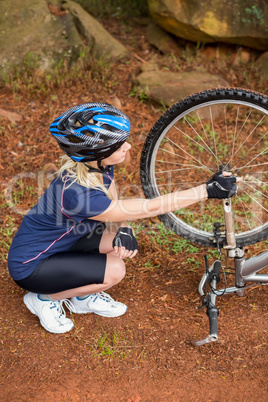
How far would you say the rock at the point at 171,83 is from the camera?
475 centimetres

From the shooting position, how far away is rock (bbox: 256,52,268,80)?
5.05m

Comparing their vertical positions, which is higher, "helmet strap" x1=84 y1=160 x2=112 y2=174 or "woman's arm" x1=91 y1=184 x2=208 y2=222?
"helmet strap" x1=84 y1=160 x2=112 y2=174

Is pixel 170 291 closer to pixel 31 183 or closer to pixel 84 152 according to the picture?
pixel 84 152

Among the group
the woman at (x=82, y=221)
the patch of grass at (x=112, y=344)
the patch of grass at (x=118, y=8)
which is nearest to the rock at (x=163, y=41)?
the patch of grass at (x=118, y=8)

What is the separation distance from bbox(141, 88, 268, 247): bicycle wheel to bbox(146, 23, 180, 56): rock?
1.02 m

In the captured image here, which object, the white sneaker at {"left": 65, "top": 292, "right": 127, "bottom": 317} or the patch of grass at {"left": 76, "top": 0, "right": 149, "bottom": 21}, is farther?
the patch of grass at {"left": 76, "top": 0, "right": 149, "bottom": 21}

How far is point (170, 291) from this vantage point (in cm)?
314

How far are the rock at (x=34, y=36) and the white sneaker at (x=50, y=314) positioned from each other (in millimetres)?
2927

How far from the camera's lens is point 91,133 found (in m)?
2.47

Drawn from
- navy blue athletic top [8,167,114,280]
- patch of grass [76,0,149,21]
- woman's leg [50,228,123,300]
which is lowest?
woman's leg [50,228,123,300]

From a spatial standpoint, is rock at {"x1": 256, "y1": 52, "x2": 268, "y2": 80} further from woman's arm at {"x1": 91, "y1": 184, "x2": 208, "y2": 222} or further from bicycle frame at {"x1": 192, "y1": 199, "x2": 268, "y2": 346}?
woman's arm at {"x1": 91, "y1": 184, "x2": 208, "y2": 222}

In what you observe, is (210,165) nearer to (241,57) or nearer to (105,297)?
(241,57)

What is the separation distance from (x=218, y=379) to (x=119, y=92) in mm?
3271

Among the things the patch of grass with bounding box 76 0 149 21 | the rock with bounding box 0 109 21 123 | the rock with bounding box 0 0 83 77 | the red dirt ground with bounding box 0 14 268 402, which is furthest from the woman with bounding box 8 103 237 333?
the patch of grass with bounding box 76 0 149 21
